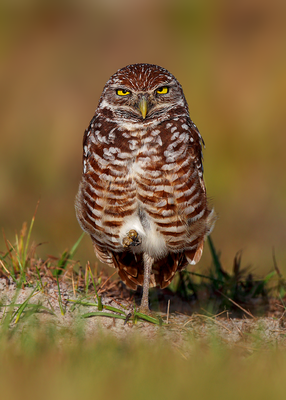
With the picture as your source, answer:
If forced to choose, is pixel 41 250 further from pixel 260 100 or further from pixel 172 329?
pixel 260 100

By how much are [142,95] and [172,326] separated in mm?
1527

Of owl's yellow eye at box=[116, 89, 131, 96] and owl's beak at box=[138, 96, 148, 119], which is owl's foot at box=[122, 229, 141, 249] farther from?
owl's yellow eye at box=[116, 89, 131, 96]

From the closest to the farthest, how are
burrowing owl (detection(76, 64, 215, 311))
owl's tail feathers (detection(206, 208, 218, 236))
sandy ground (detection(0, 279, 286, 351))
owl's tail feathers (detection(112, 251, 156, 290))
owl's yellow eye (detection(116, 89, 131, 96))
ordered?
1. sandy ground (detection(0, 279, 286, 351))
2. burrowing owl (detection(76, 64, 215, 311))
3. owl's yellow eye (detection(116, 89, 131, 96))
4. owl's tail feathers (detection(206, 208, 218, 236))
5. owl's tail feathers (detection(112, 251, 156, 290))

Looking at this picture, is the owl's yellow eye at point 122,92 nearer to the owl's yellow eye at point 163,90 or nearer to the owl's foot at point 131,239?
the owl's yellow eye at point 163,90

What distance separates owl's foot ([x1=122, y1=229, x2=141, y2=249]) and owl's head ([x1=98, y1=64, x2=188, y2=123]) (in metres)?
0.75

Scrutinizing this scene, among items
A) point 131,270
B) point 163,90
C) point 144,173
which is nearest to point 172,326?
point 131,270

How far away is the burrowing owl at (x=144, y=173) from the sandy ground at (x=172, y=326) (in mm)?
320

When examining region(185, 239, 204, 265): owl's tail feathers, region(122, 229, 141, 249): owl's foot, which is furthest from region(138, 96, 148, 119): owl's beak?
region(185, 239, 204, 265): owl's tail feathers

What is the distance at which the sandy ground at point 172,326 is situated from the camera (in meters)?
3.54

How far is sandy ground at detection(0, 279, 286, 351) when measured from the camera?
3.54 metres

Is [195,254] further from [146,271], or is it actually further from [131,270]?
[131,270]

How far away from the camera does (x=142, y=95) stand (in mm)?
3789

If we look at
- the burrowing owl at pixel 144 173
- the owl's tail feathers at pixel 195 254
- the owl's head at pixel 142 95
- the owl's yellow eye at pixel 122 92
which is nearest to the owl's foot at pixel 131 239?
the burrowing owl at pixel 144 173

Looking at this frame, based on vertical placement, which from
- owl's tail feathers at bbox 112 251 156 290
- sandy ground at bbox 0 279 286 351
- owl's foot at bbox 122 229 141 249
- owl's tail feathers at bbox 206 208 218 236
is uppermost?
owl's tail feathers at bbox 206 208 218 236
